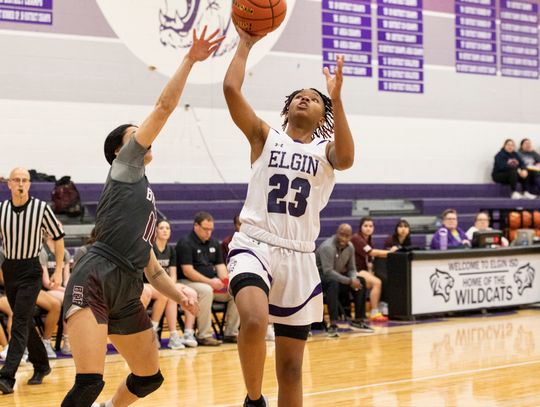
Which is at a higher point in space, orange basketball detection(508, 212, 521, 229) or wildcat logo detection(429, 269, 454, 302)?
orange basketball detection(508, 212, 521, 229)

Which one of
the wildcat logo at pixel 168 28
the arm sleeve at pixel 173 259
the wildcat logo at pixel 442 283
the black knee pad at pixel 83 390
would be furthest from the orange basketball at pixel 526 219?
the black knee pad at pixel 83 390

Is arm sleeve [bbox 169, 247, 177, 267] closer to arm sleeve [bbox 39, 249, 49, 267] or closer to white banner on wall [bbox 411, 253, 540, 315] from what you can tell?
arm sleeve [bbox 39, 249, 49, 267]

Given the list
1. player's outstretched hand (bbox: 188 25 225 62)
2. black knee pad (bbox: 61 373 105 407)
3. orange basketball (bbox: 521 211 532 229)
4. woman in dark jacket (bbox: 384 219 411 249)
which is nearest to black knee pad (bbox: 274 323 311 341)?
black knee pad (bbox: 61 373 105 407)

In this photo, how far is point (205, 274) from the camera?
10.4m

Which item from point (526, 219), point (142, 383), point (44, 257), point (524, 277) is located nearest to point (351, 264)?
point (524, 277)

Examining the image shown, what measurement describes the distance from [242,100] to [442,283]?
7974 millimetres

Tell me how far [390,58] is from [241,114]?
1150 centimetres

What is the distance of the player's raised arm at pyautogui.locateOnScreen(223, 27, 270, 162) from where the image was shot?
15.6 feet

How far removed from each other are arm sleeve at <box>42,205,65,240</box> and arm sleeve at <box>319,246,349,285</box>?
3.86 m

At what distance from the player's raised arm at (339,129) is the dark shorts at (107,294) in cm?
121

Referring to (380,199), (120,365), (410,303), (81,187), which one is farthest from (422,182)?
(120,365)

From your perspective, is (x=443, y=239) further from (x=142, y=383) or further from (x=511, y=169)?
(x=142, y=383)

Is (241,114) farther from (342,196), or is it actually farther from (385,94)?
(385,94)

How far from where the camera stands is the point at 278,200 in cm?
478
